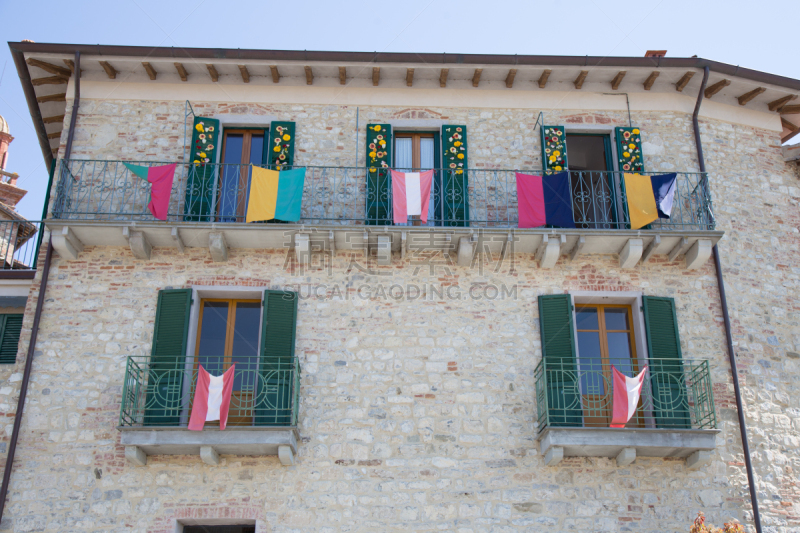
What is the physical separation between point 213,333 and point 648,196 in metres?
6.44

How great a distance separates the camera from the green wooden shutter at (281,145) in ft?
39.3

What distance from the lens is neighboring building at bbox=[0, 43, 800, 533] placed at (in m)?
9.91

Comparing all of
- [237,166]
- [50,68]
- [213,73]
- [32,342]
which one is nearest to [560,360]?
[237,166]

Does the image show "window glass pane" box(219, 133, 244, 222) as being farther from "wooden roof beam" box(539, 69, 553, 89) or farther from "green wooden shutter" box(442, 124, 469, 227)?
"wooden roof beam" box(539, 69, 553, 89)

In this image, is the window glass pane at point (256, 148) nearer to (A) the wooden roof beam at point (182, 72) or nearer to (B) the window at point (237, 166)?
(B) the window at point (237, 166)

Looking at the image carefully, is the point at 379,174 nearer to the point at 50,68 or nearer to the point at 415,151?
the point at 415,151

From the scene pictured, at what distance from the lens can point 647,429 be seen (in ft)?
31.9

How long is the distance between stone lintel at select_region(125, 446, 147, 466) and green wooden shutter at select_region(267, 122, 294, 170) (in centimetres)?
446

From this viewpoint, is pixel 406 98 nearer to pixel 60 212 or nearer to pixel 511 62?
pixel 511 62

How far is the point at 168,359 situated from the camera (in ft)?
34.6

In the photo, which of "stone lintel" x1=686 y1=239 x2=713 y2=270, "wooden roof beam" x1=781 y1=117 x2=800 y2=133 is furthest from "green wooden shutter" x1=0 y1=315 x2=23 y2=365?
"wooden roof beam" x1=781 y1=117 x2=800 y2=133

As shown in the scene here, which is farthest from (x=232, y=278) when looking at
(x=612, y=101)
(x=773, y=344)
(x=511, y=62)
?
(x=773, y=344)

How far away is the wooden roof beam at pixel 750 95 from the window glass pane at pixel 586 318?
459 cm

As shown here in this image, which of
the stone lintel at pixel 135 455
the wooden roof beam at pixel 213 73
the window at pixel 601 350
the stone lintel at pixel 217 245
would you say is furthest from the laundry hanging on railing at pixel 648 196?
the stone lintel at pixel 135 455
